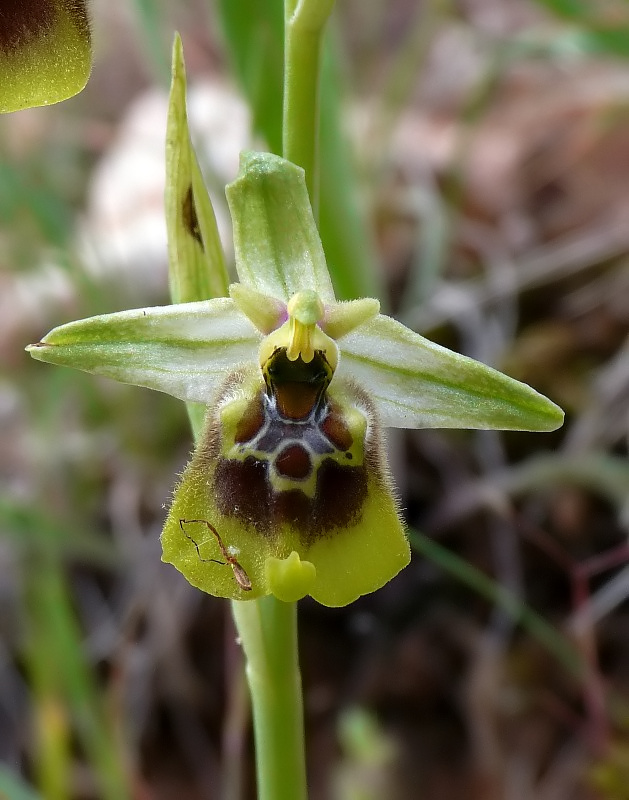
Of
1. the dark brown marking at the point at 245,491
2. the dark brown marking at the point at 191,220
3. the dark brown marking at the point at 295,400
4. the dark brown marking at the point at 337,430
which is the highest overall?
the dark brown marking at the point at 191,220

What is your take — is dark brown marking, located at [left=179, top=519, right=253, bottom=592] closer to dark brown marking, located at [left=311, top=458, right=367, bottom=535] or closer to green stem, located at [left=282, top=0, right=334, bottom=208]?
dark brown marking, located at [left=311, top=458, right=367, bottom=535]

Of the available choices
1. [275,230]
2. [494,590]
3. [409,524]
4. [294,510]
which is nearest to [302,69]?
[275,230]

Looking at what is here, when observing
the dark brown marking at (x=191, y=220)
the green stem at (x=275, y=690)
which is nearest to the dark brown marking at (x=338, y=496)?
the green stem at (x=275, y=690)

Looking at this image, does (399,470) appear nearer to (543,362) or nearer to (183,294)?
(543,362)

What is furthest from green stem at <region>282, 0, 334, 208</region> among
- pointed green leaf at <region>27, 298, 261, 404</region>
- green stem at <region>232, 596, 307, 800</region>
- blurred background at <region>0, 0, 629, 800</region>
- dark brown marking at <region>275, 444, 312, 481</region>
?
blurred background at <region>0, 0, 629, 800</region>

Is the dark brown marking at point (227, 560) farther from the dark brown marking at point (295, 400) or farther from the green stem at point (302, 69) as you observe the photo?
the green stem at point (302, 69)

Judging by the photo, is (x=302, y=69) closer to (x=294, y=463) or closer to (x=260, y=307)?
(x=260, y=307)
